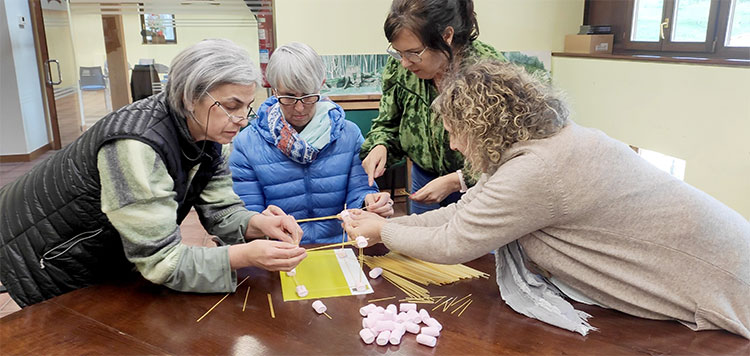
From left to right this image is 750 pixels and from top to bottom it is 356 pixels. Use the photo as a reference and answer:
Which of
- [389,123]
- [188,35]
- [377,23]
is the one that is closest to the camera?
[389,123]

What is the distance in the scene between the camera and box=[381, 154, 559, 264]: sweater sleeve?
132 cm

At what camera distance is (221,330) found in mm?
1316

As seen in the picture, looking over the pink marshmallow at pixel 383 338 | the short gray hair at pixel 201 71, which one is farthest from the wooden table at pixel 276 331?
the short gray hair at pixel 201 71

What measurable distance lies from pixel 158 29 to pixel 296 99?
3763 mm

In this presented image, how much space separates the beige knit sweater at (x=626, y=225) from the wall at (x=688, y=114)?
2.06m

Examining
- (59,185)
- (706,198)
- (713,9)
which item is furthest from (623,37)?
(59,185)

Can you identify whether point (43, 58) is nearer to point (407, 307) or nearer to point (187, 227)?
point (187, 227)

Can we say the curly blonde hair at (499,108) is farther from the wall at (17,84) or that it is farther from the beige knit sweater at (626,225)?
the wall at (17,84)

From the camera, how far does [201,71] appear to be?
4.67 ft

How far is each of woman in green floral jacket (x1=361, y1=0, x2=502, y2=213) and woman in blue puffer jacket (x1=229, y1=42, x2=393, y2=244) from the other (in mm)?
131

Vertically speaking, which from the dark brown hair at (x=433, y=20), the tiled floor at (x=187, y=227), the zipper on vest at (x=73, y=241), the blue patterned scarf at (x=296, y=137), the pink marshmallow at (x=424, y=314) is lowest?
the tiled floor at (x=187, y=227)

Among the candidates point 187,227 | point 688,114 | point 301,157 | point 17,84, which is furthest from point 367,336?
point 17,84

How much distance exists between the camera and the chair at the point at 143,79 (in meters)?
5.68

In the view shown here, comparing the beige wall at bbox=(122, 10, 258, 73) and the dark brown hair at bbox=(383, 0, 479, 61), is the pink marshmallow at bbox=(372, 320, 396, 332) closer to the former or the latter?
the dark brown hair at bbox=(383, 0, 479, 61)
